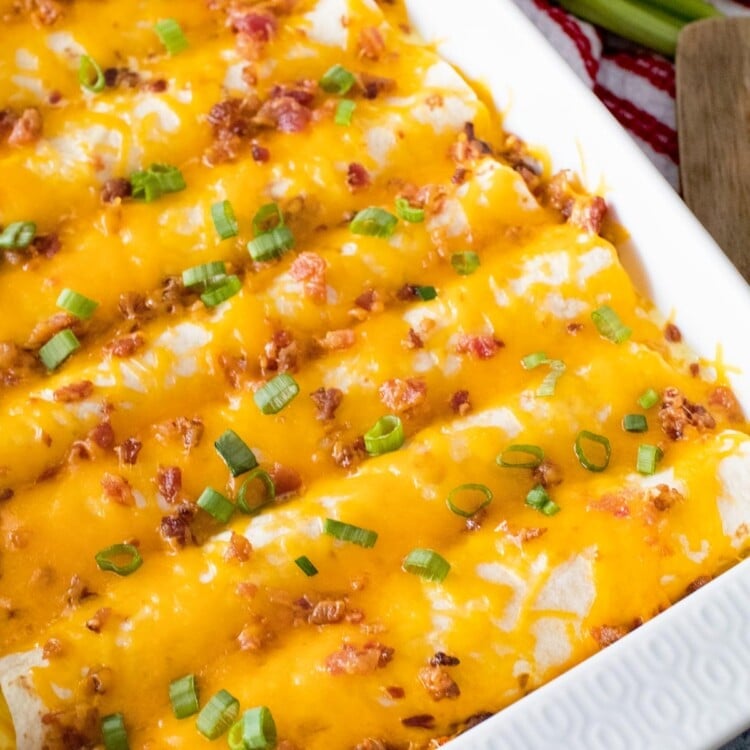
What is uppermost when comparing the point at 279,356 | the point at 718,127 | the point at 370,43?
the point at 370,43

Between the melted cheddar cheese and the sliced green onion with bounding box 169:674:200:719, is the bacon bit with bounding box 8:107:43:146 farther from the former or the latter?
the sliced green onion with bounding box 169:674:200:719

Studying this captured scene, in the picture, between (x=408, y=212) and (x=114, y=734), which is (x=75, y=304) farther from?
(x=114, y=734)

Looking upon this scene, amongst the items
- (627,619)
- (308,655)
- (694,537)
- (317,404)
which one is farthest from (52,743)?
(694,537)

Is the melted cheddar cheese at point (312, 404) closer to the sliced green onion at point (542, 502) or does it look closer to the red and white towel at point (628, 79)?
the sliced green onion at point (542, 502)

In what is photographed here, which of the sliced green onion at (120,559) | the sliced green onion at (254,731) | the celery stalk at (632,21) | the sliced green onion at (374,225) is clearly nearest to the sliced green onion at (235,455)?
the sliced green onion at (120,559)

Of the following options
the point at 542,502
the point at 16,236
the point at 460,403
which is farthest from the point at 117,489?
the point at 542,502

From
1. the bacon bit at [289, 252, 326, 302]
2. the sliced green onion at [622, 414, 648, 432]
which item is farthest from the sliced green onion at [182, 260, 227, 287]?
the sliced green onion at [622, 414, 648, 432]
